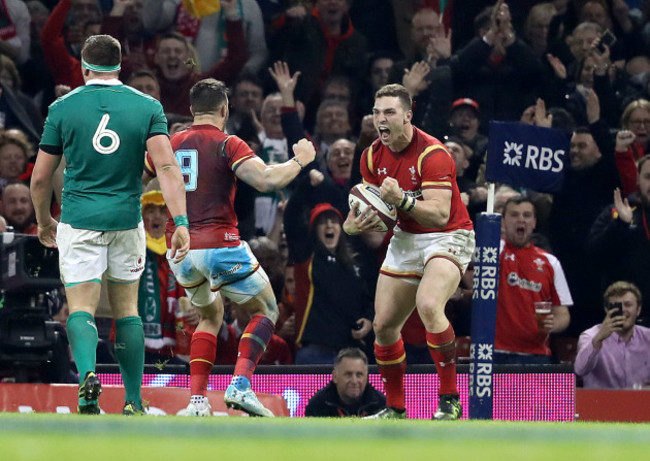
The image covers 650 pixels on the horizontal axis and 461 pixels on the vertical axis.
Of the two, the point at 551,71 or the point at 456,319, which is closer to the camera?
the point at 456,319

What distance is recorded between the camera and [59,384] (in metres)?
11.3

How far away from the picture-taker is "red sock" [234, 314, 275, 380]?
10070mm

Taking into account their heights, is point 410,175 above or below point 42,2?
below

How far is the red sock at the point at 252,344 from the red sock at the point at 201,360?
248 mm

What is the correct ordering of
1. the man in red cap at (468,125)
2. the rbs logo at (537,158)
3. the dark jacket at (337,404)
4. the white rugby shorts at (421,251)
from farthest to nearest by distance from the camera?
1. the man in red cap at (468,125)
2. the dark jacket at (337,404)
3. the rbs logo at (537,158)
4. the white rugby shorts at (421,251)

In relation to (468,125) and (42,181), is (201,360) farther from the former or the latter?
(468,125)

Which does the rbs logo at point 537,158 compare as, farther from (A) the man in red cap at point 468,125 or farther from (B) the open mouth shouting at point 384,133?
(A) the man in red cap at point 468,125

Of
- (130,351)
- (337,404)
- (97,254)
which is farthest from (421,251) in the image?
(97,254)

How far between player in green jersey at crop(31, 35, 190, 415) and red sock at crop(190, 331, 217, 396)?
0.82m

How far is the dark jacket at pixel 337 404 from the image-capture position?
11898 millimetres

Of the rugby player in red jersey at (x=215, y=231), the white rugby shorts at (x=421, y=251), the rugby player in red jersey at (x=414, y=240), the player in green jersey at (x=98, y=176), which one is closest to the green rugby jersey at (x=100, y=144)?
the player in green jersey at (x=98, y=176)

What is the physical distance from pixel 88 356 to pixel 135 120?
165 cm

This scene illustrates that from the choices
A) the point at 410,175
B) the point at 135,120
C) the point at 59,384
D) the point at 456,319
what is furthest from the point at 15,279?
the point at 456,319

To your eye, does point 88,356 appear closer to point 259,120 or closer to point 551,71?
point 259,120
